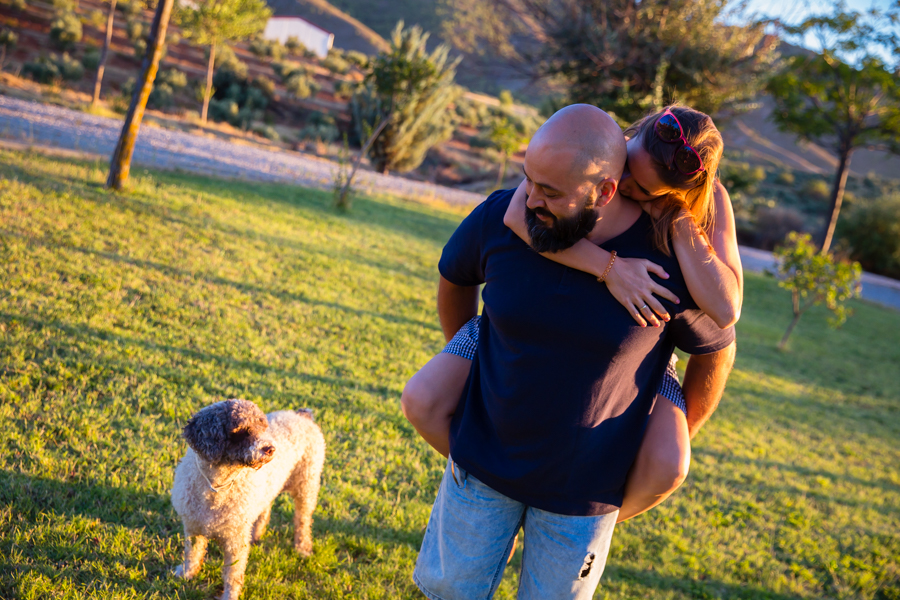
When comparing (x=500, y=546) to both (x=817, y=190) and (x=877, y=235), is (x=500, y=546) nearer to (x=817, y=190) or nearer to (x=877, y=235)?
Answer: (x=877, y=235)

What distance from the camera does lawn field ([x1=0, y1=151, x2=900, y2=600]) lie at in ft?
9.44

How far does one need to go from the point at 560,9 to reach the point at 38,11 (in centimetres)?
3738

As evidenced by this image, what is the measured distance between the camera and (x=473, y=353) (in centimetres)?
205

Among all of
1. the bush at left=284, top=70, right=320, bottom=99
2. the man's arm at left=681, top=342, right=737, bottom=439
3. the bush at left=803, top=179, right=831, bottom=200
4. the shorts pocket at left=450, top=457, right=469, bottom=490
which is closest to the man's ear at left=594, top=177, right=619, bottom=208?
the man's arm at left=681, top=342, right=737, bottom=439

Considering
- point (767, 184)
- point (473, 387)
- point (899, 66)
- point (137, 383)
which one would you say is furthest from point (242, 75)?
point (767, 184)

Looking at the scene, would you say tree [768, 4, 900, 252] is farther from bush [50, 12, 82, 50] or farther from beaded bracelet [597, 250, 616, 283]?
bush [50, 12, 82, 50]

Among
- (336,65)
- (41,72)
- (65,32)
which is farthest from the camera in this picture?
Answer: (336,65)

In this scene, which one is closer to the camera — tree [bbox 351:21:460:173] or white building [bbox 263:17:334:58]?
tree [bbox 351:21:460:173]

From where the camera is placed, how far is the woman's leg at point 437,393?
1984 millimetres

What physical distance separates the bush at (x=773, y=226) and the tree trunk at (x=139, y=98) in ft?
93.7

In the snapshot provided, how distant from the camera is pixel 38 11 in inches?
1331

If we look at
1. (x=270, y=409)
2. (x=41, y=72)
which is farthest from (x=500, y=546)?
(x=41, y=72)

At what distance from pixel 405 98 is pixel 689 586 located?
1328 cm

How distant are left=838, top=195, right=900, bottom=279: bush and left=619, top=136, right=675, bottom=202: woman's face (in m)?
29.1
